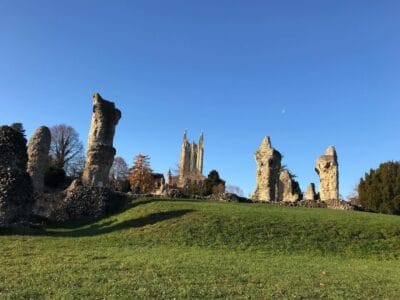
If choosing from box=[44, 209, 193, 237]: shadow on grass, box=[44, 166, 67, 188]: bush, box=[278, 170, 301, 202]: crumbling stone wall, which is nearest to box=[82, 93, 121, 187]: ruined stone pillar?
box=[44, 209, 193, 237]: shadow on grass

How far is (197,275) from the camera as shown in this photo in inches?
409

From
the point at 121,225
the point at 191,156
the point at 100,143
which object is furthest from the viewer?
A: the point at 191,156

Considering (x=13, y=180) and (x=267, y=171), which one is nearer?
(x=13, y=180)

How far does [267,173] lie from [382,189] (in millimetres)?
8959

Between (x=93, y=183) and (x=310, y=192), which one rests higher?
(x=310, y=192)

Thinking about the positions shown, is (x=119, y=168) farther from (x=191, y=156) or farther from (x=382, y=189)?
(x=382, y=189)

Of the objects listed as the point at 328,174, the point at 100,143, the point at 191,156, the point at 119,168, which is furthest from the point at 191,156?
the point at 100,143

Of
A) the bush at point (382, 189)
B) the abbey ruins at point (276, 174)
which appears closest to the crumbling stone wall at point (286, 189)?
the abbey ruins at point (276, 174)

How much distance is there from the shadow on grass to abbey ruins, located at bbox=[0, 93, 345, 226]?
2.57 m

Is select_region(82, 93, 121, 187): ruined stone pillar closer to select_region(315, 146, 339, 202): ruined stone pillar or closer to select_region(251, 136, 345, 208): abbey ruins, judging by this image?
select_region(251, 136, 345, 208): abbey ruins

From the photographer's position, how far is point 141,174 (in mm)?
72500

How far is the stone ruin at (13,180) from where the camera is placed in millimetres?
19781

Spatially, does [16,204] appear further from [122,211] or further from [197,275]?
[197,275]

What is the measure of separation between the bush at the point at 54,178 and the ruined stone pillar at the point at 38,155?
12.2m
